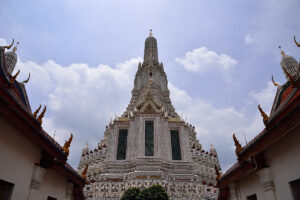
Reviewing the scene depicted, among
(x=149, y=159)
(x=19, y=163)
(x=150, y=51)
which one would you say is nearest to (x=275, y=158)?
(x=19, y=163)

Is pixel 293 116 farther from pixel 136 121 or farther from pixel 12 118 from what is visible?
pixel 136 121

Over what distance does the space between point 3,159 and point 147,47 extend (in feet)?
154

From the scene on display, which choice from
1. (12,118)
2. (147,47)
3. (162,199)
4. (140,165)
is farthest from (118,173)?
(147,47)

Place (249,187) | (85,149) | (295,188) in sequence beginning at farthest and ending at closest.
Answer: (85,149) → (249,187) → (295,188)

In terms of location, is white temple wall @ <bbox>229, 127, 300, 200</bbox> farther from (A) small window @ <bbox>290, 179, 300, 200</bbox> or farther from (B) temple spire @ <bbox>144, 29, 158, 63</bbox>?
(B) temple spire @ <bbox>144, 29, 158, 63</bbox>

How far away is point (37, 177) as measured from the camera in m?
7.60

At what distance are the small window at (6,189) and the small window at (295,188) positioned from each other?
8889 mm

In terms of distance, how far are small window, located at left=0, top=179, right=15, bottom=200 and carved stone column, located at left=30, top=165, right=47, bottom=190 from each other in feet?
2.96

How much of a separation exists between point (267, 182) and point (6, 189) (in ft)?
28.6

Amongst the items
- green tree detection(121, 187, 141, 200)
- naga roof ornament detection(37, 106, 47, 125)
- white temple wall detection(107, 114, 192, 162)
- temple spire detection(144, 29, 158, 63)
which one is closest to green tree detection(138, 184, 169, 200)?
green tree detection(121, 187, 141, 200)

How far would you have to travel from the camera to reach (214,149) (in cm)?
3791

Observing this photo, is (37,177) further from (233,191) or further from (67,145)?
(233,191)

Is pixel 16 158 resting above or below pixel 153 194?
above

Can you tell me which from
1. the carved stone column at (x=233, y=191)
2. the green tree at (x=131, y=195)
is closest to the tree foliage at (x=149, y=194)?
the green tree at (x=131, y=195)
